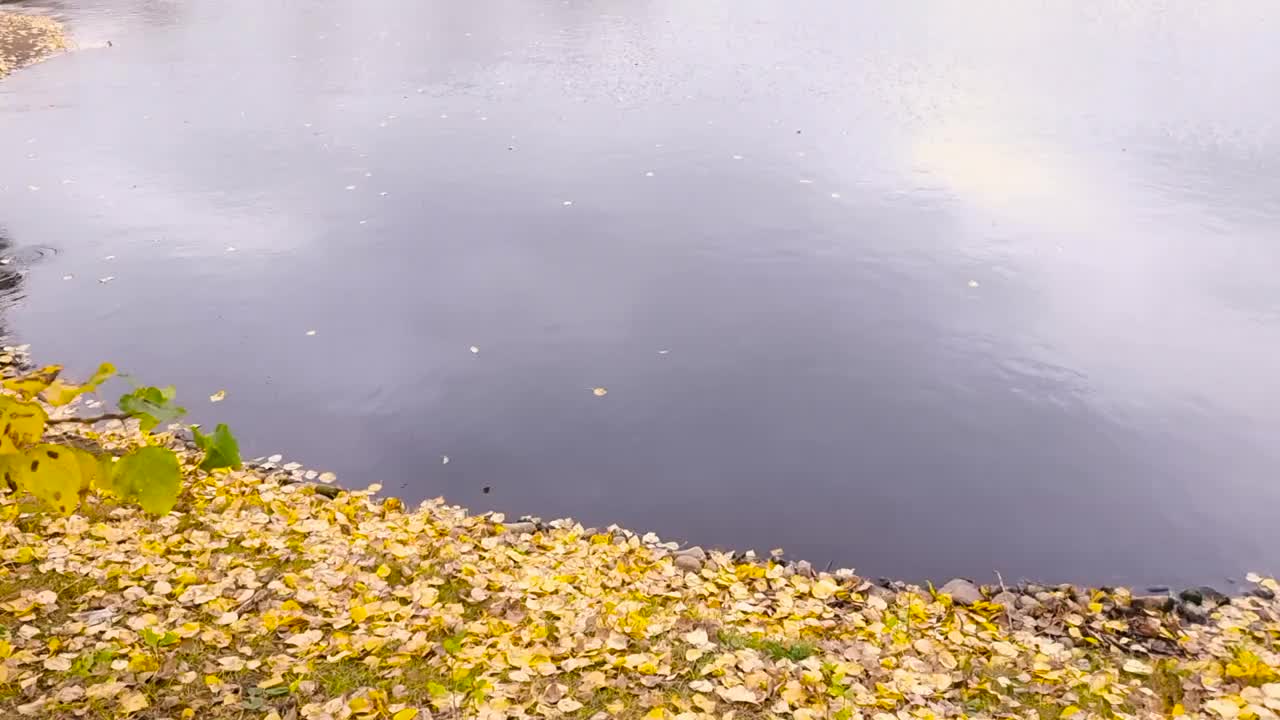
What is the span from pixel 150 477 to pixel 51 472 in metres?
0.29

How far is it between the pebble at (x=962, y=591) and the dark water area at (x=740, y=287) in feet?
0.93

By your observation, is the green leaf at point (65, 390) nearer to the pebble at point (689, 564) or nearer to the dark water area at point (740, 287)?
the pebble at point (689, 564)

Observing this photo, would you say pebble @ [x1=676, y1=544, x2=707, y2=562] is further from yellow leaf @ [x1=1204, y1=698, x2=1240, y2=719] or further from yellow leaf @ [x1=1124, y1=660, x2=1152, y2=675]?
yellow leaf @ [x1=1204, y1=698, x2=1240, y2=719]

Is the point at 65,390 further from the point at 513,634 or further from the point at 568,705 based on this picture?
the point at 513,634

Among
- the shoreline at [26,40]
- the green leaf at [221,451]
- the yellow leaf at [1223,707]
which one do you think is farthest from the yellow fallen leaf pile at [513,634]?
the shoreline at [26,40]

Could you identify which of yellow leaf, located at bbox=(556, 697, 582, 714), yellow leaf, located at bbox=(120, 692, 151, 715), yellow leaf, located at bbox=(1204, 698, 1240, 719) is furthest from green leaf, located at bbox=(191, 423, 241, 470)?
yellow leaf, located at bbox=(1204, 698, 1240, 719)

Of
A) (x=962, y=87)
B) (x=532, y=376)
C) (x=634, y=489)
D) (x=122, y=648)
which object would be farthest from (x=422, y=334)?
(x=962, y=87)

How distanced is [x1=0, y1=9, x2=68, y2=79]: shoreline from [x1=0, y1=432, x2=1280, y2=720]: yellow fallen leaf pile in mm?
26997

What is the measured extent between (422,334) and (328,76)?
56.2 ft

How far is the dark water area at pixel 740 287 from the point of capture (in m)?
9.15

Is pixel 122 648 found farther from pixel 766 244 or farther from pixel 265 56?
pixel 265 56

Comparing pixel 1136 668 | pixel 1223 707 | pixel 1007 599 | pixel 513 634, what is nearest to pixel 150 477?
pixel 513 634

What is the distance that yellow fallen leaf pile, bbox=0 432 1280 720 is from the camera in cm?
537

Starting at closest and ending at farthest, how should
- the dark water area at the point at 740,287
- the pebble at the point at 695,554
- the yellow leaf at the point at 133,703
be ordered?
the yellow leaf at the point at 133,703 → the pebble at the point at 695,554 → the dark water area at the point at 740,287
